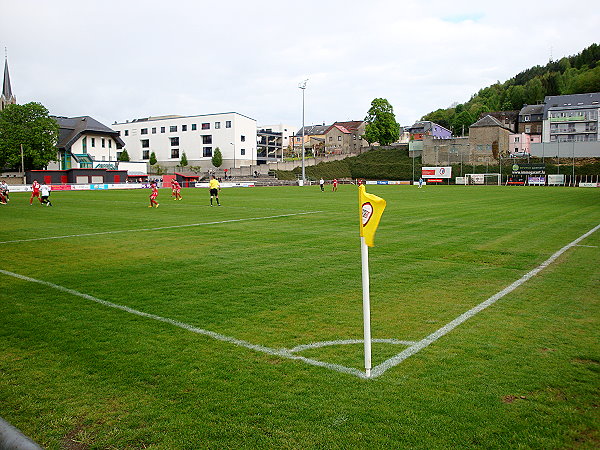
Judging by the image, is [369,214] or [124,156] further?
[124,156]

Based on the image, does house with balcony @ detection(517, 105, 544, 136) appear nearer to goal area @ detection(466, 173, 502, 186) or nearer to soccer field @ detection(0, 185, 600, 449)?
goal area @ detection(466, 173, 502, 186)

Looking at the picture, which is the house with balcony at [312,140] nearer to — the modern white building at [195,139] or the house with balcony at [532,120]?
the modern white building at [195,139]

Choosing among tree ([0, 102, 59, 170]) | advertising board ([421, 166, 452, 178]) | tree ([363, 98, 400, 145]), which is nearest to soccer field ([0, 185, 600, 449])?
tree ([0, 102, 59, 170])

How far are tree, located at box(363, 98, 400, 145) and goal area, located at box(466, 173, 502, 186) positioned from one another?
30.5m

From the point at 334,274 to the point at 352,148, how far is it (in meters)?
128

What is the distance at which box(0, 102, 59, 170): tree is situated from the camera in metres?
73.6

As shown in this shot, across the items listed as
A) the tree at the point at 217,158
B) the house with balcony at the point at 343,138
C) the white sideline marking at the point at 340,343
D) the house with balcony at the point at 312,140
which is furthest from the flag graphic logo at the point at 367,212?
the house with balcony at the point at 343,138

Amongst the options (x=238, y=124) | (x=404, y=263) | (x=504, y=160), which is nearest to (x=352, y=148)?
(x=238, y=124)

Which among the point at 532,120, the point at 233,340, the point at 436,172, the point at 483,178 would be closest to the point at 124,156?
the point at 436,172

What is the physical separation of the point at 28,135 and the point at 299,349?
8221 centimetres

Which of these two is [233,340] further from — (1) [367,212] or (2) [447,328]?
(2) [447,328]

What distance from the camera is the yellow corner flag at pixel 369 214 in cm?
495

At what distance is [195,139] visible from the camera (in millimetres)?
114125

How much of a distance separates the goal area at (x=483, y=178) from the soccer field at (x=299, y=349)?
79.3 metres
